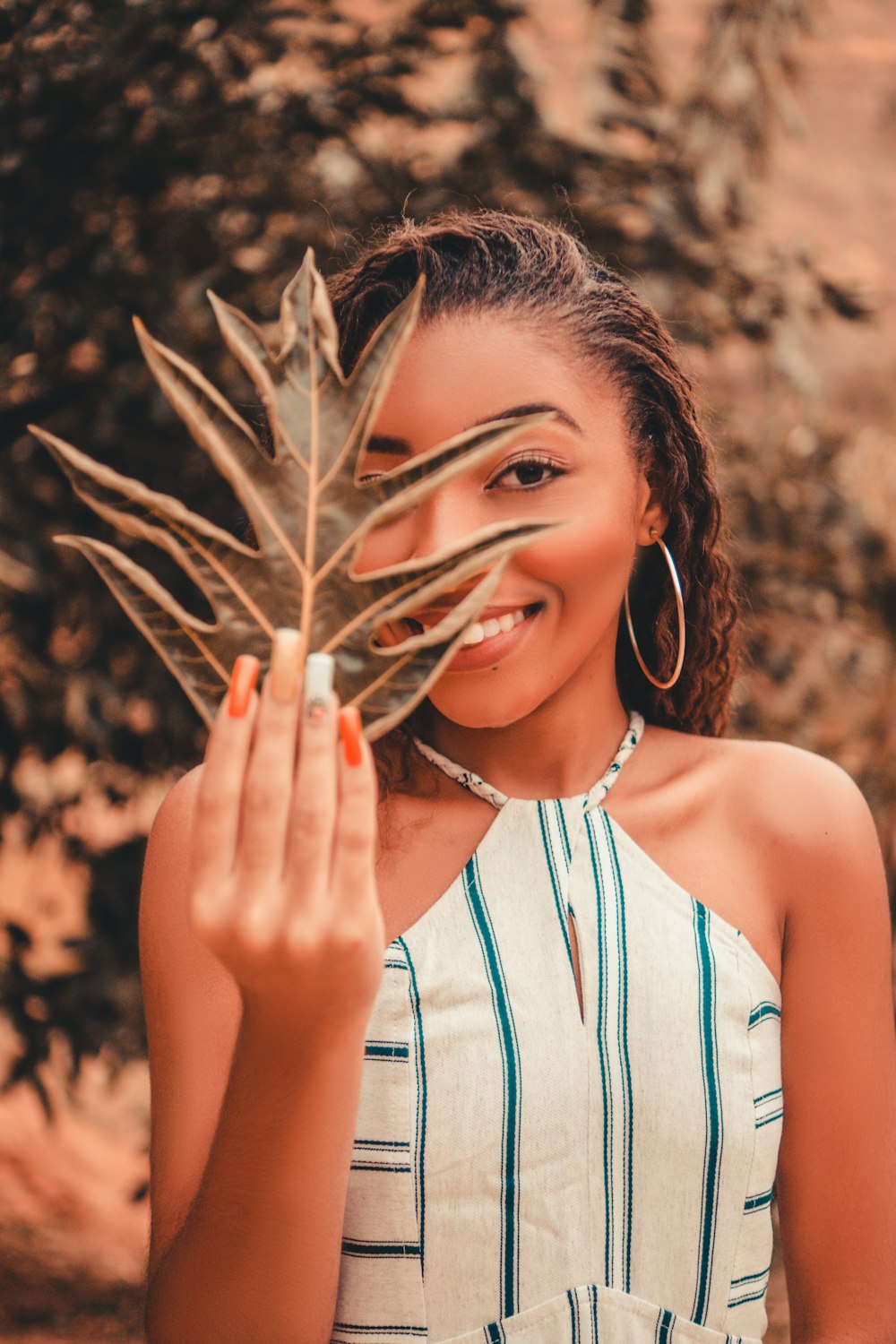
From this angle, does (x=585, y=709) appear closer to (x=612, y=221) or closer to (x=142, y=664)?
(x=142, y=664)

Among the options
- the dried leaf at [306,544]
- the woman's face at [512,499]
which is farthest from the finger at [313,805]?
the woman's face at [512,499]

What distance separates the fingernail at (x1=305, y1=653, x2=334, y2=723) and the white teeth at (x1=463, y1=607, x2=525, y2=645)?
1.23 feet

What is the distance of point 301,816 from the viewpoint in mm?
1055

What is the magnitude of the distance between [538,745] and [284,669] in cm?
75

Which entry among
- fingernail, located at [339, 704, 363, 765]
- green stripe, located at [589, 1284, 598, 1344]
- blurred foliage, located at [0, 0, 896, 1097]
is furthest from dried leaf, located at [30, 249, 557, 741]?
blurred foliage, located at [0, 0, 896, 1097]

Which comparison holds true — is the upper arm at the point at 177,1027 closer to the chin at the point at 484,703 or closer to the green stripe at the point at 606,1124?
the chin at the point at 484,703

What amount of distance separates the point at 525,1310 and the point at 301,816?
2.59ft

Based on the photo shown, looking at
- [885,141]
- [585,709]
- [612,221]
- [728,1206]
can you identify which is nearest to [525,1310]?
[728,1206]

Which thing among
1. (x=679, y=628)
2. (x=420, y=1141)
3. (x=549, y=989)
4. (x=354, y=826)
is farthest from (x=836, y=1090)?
(x=354, y=826)

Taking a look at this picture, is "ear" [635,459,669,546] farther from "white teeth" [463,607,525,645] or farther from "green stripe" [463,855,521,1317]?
"green stripe" [463,855,521,1317]

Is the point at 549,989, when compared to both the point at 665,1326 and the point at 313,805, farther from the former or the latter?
the point at 313,805

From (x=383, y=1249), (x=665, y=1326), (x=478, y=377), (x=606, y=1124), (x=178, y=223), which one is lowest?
(x=665, y=1326)

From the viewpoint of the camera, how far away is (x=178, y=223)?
2.54m

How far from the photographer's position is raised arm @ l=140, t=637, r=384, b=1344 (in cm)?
106
